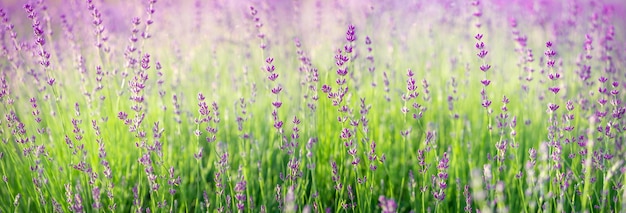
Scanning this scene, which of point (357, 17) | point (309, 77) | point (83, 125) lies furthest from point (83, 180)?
point (357, 17)

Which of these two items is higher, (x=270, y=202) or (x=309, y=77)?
(x=309, y=77)

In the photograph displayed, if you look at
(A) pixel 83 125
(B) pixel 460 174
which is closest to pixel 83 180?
(A) pixel 83 125

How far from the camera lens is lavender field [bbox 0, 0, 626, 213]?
2031mm

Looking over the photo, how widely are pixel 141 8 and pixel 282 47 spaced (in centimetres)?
124

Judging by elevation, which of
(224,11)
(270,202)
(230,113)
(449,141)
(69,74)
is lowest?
(270,202)

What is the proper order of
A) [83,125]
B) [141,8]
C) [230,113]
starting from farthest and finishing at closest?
[141,8]
[230,113]
[83,125]

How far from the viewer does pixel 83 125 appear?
2.90 metres

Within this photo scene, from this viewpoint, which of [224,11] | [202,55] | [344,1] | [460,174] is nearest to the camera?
[460,174]

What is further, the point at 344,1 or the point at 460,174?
the point at 344,1

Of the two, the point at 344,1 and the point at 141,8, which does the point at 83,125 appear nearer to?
the point at 141,8

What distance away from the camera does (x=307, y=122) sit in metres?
2.53

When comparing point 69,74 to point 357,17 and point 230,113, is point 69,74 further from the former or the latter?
point 357,17

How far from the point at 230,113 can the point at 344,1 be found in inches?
50.9

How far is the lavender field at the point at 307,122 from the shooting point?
2.03 m
